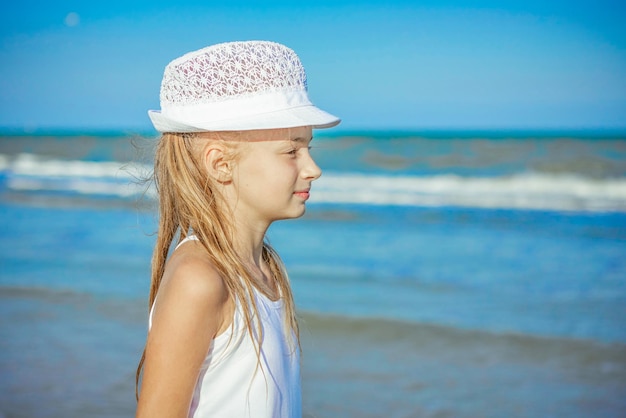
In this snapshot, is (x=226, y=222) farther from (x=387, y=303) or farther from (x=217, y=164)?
(x=387, y=303)

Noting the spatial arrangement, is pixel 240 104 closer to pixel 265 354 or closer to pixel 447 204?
pixel 265 354

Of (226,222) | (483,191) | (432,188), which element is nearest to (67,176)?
(432,188)

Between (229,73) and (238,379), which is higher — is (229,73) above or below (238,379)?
above

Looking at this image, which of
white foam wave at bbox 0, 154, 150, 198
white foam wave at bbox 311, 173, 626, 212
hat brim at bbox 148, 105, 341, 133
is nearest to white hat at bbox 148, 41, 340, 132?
hat brim at bbox 148, 105, 341, 133

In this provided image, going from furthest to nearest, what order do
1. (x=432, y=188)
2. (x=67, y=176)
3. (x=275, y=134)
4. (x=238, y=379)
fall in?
(x=67, y=176) < (x=432, y=188) < (x=275, y=134) < (x=238, y=379)

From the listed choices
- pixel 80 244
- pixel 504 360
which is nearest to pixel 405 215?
pixel 80 244

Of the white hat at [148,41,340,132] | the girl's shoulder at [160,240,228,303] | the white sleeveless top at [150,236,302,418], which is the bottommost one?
the white sleeveless top at [150,236,302,418]

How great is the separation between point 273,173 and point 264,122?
0.16m

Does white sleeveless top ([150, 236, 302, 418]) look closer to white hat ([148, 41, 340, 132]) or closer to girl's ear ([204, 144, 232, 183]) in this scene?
girl's ear ([204, 144, 232, 183])

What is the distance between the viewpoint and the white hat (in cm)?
184

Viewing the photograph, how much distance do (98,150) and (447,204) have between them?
55.8 ft

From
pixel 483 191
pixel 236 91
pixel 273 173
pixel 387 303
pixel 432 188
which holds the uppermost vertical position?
pixel 236 91

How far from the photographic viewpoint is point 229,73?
6.06 feet

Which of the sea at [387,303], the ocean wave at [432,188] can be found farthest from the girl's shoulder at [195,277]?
the ocean wave at [432,188]
